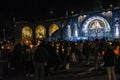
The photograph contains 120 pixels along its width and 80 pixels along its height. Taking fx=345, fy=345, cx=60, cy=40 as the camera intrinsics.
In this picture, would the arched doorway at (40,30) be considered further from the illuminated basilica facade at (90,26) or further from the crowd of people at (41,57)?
the crowd of people at (41,57)

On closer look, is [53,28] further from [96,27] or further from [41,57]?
[41,57]

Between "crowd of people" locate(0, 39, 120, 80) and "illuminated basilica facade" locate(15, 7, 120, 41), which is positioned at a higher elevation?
"illuminated basilica facade" locate(15, 7, 120, 41)

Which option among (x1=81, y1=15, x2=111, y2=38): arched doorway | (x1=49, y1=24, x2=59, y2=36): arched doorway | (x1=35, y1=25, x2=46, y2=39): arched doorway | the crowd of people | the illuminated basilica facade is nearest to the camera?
the crowd of people

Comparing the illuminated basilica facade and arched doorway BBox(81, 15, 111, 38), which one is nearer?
the illuminated basilica facade

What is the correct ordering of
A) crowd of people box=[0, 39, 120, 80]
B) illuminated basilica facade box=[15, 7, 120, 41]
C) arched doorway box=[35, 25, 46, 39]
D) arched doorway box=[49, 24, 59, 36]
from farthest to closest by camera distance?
arched doorway box=[35, 25, 46, 39], arched doorway box=[49, 24, 59, 36], illuminated basilica facade box=[15, 7, 120, 41], crowd of people box=[0, 39, 120, 80]

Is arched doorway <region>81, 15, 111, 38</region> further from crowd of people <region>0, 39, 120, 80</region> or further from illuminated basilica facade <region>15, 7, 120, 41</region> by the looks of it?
crowd of people <region>0, 39, 120, 80</region>

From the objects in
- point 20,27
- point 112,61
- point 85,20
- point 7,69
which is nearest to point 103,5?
point 85,20

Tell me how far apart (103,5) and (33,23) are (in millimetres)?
23526

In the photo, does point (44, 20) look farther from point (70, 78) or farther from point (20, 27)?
point (70, 78)

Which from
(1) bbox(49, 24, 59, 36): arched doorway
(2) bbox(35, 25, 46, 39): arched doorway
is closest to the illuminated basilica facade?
(1) bbox(49, 24, 59, 36): arched doorway

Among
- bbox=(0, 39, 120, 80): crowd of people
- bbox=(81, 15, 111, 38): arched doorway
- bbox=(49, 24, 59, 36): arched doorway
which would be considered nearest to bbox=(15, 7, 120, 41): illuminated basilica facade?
bbox=(81, 15, 111, 38): arched doorway

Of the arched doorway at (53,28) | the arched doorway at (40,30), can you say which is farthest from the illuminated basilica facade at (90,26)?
the arched doorway at (40,30)

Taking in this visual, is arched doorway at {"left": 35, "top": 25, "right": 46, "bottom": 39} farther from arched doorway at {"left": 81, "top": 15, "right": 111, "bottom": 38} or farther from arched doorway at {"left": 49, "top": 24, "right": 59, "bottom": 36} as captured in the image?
arched doorway at {"left": 81, "top": 15, "right": 111, "bottom": 38}

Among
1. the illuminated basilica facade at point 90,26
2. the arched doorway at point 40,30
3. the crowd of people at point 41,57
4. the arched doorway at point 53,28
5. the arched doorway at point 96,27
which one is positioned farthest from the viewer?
the arched doorway at point 40,30
